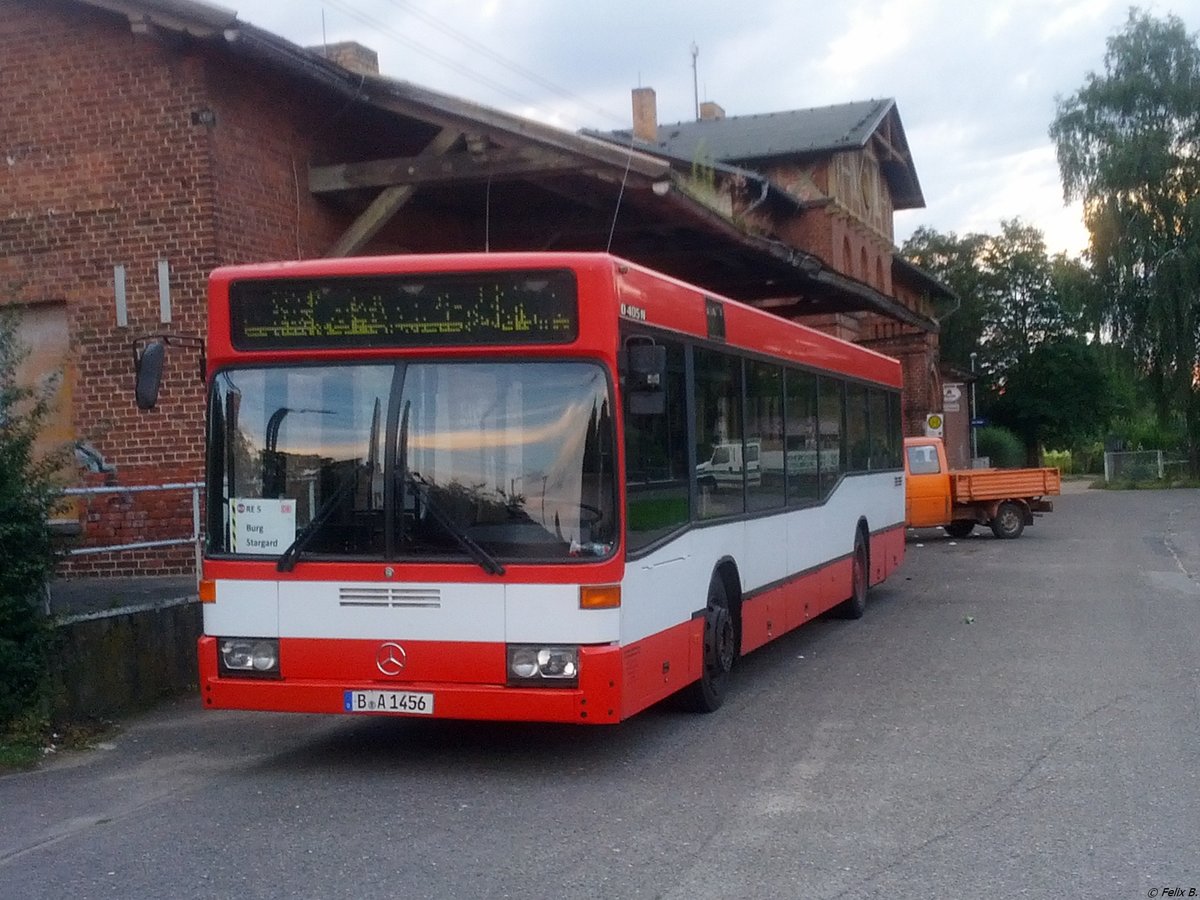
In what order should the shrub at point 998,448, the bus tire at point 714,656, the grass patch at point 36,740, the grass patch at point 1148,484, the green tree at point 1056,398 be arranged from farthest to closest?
the green tree at point 1056,398 < the shrub at point 998,448 < the grass patch at point 1148,484 < the bus tire at point 714,656 < the grass patch at point 36,740

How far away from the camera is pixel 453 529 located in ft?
25.0

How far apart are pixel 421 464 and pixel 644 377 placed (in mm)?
1259

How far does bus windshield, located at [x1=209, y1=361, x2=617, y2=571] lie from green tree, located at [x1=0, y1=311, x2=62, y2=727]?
1728 mm

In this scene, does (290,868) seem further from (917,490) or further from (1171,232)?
(1171,232)

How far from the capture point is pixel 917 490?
87.0 feet

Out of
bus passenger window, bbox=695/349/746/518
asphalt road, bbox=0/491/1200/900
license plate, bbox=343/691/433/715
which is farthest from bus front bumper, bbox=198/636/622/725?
bus passenger window, bbox=695/349/746/518

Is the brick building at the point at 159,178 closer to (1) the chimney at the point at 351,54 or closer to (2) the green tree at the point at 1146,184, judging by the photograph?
(1) the chimney at the point at 351,54

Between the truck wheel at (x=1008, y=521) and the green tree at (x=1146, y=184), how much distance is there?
26.1 meters

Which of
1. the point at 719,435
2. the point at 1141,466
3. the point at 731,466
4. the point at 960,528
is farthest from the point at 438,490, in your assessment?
the point at 1141,466

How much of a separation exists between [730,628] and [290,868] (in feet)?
14.2

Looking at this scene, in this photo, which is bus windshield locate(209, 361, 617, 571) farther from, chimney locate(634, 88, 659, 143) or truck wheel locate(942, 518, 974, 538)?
chimney locate(634, 88, 659, 143)

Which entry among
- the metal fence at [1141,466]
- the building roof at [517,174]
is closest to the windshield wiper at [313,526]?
the building roof at [517,174]

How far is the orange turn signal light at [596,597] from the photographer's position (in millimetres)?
7477

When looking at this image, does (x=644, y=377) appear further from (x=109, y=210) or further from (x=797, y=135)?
(x=797, y=135)
